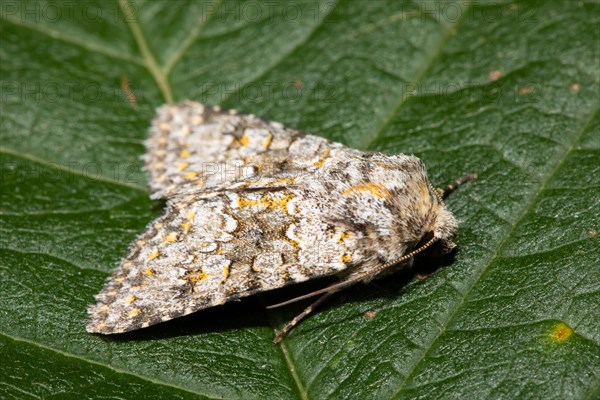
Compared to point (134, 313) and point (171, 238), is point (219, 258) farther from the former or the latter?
point (134, 313)

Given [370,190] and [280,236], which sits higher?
[370,190]

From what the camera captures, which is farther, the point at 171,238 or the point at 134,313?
the point at 171,238

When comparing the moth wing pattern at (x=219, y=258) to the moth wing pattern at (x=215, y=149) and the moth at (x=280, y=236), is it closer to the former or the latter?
the moth at (x=280, y=236)

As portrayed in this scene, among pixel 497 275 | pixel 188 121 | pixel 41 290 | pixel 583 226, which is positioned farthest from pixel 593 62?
pixel 41 290

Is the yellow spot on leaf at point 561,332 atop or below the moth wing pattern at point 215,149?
below

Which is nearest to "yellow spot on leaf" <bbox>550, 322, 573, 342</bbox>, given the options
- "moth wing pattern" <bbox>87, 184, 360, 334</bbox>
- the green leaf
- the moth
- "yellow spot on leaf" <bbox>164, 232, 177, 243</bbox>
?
the green leaf

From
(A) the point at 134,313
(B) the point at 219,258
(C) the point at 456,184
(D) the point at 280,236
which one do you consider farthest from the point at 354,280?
(A) the point at 134,313

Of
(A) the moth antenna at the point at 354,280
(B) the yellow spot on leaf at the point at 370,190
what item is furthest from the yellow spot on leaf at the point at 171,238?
(B) the yellow spot on leaf at the point at 370,190
